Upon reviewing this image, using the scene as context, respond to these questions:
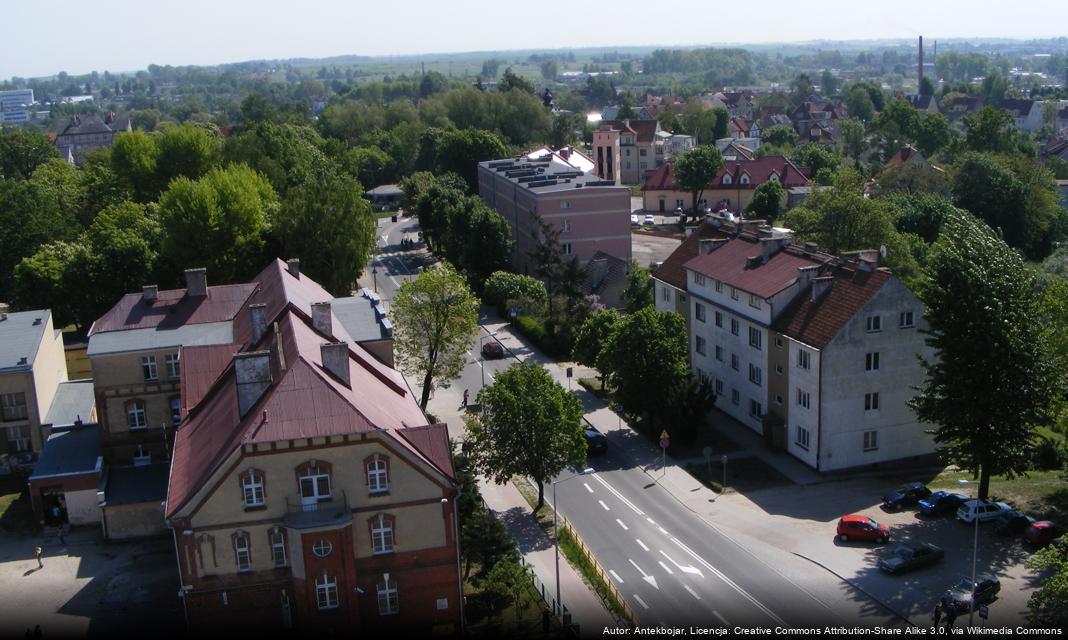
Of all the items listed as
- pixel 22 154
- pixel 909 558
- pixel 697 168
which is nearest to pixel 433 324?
pixel 909 558

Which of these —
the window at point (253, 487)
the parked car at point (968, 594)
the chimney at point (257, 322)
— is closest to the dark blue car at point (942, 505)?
the parked car at point (968, 594)

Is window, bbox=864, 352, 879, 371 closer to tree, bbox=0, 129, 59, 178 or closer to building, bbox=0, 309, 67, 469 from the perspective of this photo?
building, bbox=0, 309, 67, 469

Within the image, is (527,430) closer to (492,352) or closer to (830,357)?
(830,357)

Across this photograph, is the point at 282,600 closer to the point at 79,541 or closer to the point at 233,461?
the point at 233,461

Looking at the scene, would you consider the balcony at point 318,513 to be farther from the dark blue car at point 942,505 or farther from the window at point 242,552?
the dark blue car at point 942,505

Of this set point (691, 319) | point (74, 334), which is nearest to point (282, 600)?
point (691, 319)

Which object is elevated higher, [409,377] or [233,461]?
[233,461]

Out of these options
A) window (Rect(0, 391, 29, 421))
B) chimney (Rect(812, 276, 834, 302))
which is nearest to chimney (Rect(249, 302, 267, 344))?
window (Rect(0, 391, 29, 421))
